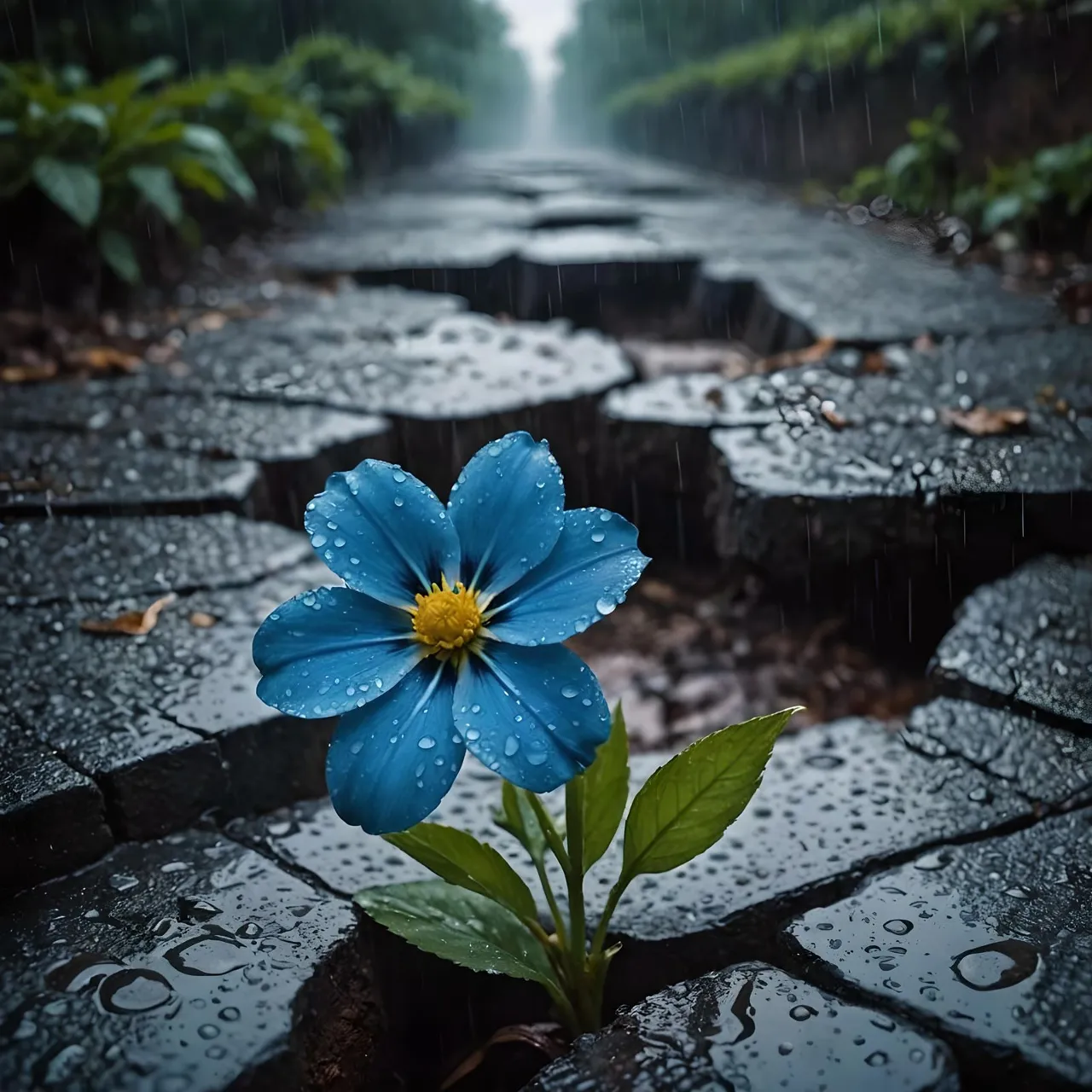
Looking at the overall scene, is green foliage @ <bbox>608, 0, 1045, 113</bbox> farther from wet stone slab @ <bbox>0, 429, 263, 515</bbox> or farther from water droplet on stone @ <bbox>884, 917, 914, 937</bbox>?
water droplet on stone @ <bbox>884, 917, 914, 937</bbox>

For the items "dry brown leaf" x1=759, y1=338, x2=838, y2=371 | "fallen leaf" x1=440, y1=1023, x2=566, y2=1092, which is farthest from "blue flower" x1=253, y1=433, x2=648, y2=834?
"dry brown leaf" x1=759, y1=338, x2=838, y2=371

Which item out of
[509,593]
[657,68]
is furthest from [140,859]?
[657,68]

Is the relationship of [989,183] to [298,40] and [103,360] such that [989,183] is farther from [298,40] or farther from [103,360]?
[298,40]

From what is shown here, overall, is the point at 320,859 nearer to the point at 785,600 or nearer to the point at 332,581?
the point at 332,581

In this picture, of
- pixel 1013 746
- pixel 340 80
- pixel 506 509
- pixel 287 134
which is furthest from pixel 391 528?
pixel 340 80

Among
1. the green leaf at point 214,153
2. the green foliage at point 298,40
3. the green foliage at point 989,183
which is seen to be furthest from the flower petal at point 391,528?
the green foliage at point 298,40

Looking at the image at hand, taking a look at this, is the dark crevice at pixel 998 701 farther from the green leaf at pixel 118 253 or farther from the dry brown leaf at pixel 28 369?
the green leaf at pixel 118 253
